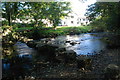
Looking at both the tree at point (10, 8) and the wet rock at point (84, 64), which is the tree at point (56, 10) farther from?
the wet rock at point (84, 64)

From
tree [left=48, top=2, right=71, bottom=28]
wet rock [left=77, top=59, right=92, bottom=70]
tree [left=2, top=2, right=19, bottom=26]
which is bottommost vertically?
wet rock [left=77, top=59, right=92, bottom=70]

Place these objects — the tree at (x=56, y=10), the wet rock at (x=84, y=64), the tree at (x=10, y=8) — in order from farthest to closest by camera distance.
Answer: the tree at (x=56, y=10)
the tree at (x=10, y=8)
the wet rock at (x=84, y=64)

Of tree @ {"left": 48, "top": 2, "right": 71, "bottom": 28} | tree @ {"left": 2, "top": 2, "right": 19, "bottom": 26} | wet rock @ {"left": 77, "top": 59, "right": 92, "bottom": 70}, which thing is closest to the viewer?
wet rock @ {"left": 77, "top": 59, "right": 92, "bottom": 70}

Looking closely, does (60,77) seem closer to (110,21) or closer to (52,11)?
(110,21)

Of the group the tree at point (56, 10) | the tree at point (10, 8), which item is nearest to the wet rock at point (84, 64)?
the tree at point (10, 8)

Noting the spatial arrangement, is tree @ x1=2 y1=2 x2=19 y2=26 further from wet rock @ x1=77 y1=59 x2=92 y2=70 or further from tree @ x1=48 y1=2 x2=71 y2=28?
wet rock @ x1=77 y1=59 x2=92 y2=70

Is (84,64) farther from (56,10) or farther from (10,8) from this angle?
(56,10)

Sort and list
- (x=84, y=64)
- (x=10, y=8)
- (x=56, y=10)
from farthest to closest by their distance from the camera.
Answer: (x=56, y=10) → (x=10, y=8) → (x=84, y=64)

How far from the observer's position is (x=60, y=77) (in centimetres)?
295

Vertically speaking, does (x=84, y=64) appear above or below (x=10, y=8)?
below

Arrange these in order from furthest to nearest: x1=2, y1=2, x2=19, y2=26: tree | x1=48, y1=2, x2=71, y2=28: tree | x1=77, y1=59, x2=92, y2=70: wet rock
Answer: x1=48, y1=2, x2=71, y2=28: tree
x1=2, y1=2, x2=19, y2=26: tree
x1=77, y1=59, x2=92, y2=70: wet rock

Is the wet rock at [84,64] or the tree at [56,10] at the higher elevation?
the tree at [56,10]

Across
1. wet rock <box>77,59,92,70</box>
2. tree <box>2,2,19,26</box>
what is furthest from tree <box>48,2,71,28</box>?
wet rock <box>77,59,92,70</box>

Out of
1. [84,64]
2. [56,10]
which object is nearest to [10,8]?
[84,64]
